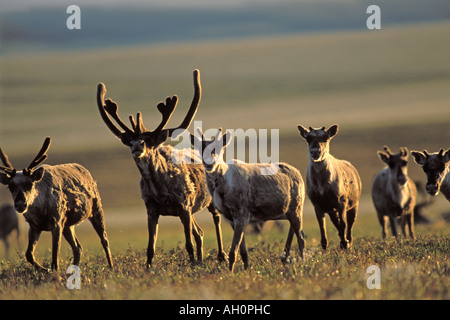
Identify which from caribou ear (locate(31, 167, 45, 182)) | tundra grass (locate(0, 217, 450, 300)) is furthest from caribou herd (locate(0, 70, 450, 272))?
tundra grass (locate(0, 217, 450, 300))

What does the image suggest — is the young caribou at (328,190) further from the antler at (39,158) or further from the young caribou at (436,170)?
the antler at (39,158)

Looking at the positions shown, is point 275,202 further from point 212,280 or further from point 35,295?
point 35,295

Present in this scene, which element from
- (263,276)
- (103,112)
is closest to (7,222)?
(103,112)

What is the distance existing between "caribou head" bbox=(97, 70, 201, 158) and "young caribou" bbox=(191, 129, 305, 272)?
141 centimetres

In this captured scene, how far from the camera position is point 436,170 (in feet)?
49.7

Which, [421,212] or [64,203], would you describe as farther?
[421,212]

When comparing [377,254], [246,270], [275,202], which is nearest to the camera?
[246,270]

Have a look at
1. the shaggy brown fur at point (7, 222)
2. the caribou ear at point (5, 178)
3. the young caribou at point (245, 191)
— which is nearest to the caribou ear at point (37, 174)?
the caribou ear at point (5, 178)

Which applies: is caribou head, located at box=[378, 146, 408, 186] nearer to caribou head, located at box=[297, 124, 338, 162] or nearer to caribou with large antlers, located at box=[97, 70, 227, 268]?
caribou head, located at box=[297, 124, 338, 162]

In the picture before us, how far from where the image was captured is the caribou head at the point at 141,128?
13414 millimetres

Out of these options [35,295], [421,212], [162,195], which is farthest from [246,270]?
[421,212]

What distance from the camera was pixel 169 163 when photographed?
46.9 feet

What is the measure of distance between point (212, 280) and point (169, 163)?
136 inches

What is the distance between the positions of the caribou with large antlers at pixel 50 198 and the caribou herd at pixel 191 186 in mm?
18
